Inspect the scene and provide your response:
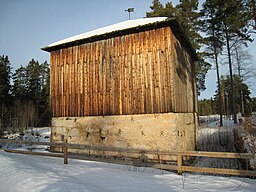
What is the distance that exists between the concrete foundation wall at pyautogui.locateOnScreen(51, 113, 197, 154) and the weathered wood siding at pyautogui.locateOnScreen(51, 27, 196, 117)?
316 millimetres

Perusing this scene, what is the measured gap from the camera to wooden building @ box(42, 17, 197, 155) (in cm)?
893

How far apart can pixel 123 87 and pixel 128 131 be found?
2121mm

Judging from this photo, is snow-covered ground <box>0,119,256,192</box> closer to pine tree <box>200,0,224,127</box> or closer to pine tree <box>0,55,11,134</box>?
pine tree <box>200,0,224,127</box>

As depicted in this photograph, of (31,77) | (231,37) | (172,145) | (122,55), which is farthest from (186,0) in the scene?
(31,77)

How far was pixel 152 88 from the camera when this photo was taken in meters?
9.22

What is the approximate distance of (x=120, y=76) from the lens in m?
9.99

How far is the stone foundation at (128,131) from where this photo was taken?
8547 millimetres

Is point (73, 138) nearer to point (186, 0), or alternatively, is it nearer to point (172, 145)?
point (172, 145)

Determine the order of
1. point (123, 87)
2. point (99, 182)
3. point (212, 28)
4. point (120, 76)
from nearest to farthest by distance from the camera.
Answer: point (99, 182), point (123, 87), point (120, 76), point (212, 28)

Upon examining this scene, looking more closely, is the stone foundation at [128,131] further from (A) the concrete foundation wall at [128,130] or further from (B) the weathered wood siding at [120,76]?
(B) the weathered wood siding at [120,76]

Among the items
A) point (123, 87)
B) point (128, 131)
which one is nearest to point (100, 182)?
point (128, 131)

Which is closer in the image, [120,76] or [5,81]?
[120,76]

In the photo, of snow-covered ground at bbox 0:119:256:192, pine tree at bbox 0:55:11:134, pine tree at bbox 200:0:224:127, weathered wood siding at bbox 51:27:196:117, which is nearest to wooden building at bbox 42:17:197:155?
weathered wood siding at bbox 51:27:196:117

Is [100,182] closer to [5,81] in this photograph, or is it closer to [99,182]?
[99,182]
